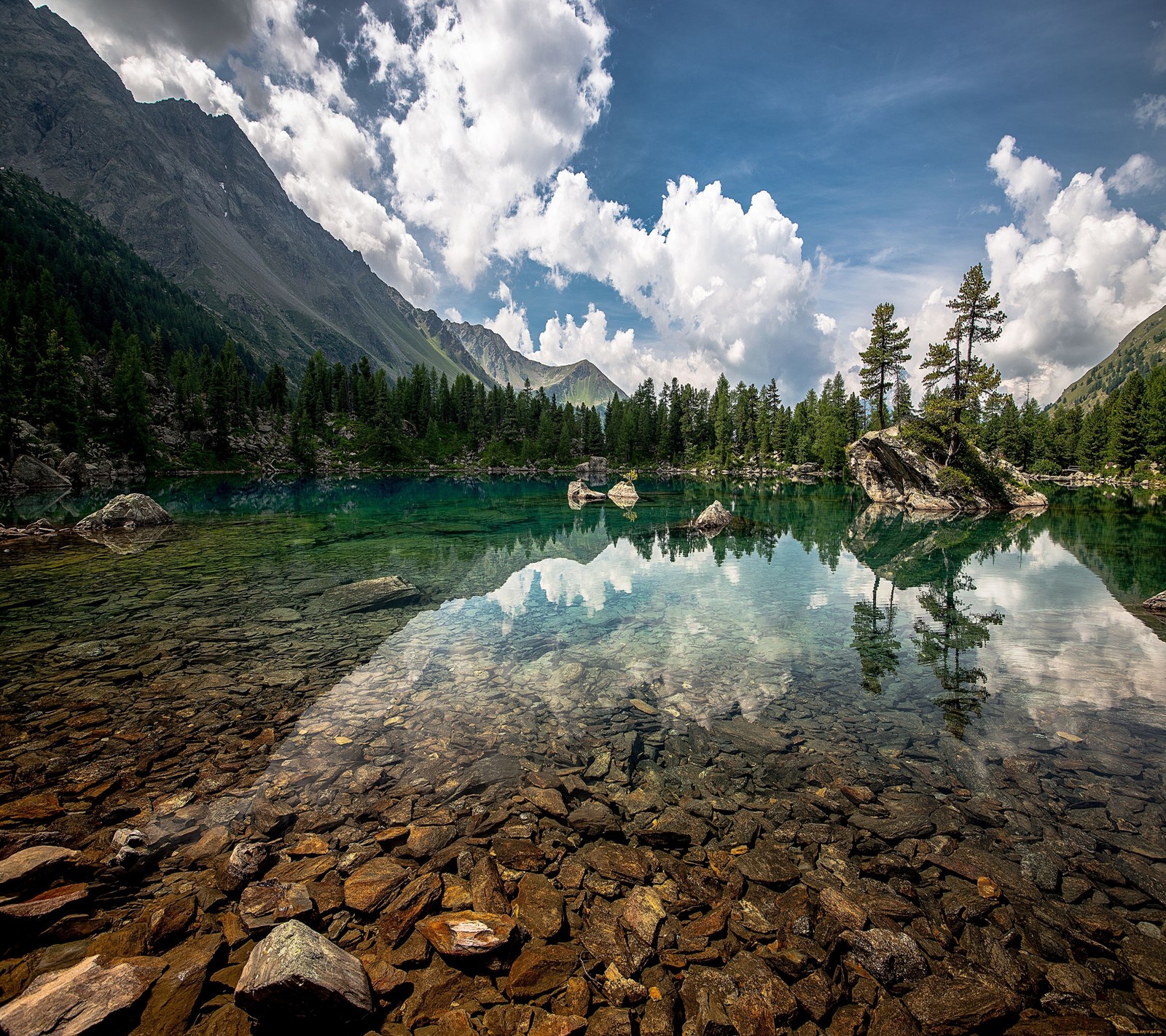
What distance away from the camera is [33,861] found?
661 centimetres

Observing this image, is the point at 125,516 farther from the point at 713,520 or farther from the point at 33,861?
the point at 713,520

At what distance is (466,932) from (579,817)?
2874mm

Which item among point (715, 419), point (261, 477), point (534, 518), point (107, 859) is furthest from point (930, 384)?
point (261, 477)

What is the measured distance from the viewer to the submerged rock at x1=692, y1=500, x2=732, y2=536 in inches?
1763

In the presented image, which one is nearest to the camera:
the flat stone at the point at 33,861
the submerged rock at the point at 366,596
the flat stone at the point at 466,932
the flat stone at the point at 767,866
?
the flat stone at the point at 466,932

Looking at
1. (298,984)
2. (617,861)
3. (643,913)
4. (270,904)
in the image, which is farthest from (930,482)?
(298,984)

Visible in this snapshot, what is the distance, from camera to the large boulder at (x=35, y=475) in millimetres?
66188

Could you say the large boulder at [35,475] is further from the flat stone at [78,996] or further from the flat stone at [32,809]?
the flat stone at [78,996]

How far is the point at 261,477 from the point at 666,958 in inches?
4973

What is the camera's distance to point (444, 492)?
278ft

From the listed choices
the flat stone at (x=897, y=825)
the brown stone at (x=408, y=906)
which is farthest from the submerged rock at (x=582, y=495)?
the brown stone at (x=408, y=906)

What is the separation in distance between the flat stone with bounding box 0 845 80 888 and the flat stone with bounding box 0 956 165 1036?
2124 millimetres

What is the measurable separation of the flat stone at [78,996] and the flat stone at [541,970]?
3717 mm

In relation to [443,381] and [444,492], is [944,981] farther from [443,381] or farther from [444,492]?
[443,381]
